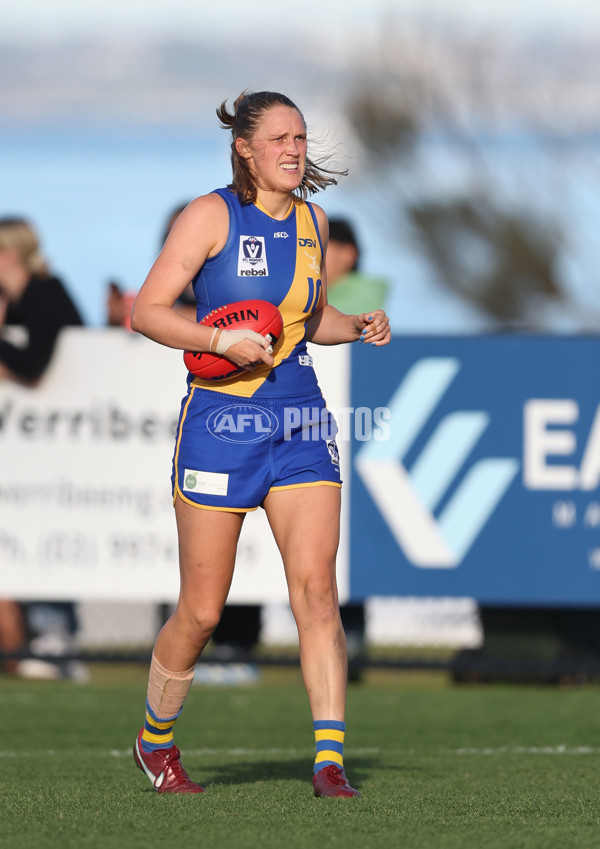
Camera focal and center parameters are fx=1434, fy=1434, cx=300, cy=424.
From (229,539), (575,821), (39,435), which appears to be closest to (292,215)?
(229,539)

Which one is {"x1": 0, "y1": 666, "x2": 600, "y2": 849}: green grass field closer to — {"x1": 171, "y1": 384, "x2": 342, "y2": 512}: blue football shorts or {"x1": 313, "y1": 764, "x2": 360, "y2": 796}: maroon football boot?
{"x1": 313, "y1": 764, "x2": 360, "y2": 796}: maroon football boot

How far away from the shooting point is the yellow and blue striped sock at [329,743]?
4367 millimetres

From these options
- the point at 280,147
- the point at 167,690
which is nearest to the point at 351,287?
the point at 280,147

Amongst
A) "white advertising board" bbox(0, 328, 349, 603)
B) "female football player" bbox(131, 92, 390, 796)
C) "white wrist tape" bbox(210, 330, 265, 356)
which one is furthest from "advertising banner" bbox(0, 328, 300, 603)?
"white wrist tape" bbox(210, 330, 265, 356)

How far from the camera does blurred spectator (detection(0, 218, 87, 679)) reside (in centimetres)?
847

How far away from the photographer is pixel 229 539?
445 centimetres

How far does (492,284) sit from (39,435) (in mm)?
27859

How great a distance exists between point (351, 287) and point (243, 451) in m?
4.05

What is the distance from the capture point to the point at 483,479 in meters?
8.18

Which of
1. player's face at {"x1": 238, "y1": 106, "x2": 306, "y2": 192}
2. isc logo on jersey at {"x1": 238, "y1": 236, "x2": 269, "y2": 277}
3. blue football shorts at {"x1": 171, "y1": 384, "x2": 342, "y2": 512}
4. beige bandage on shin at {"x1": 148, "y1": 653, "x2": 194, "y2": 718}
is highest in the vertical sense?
player's face at {"x1": 238, "y1": 106, "x2": 306, "y2": 192}

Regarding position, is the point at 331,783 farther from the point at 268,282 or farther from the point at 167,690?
the point at 268,282

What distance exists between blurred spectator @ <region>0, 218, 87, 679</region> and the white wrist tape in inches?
173

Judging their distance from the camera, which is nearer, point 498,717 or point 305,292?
point 305,292

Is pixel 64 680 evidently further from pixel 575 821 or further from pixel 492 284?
pixel 492 284
